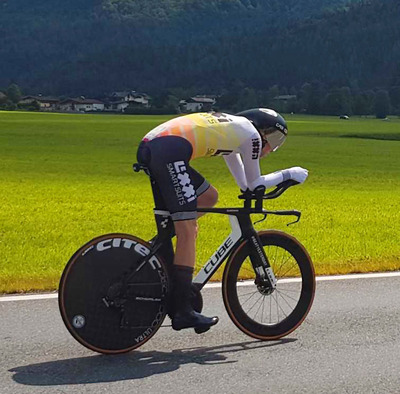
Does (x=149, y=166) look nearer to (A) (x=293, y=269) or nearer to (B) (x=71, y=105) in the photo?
(A) (x=293, y=269)

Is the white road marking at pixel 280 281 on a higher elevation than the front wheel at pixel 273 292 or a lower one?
lower

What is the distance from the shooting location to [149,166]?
4.77m

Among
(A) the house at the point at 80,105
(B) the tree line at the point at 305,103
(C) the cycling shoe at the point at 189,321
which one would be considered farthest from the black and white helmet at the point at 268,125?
(A) the house at the point at 80,105

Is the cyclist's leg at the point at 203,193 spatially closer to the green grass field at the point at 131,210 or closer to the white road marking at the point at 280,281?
the white road marking at the point at 280,281

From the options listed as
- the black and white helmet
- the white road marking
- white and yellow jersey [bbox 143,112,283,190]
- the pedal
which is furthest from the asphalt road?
the black and white helmet

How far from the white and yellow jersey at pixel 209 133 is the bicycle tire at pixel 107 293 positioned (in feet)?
2.39

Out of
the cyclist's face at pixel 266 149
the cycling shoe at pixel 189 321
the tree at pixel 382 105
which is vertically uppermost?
the cyclist's face at pixel 266 149

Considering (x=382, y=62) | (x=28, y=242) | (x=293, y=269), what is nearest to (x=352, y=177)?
(x=28, y=242)

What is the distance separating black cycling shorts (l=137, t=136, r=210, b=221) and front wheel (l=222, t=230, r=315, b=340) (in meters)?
0.58

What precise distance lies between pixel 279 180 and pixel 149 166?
36.1 inches

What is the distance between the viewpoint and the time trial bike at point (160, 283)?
4727 millimetres

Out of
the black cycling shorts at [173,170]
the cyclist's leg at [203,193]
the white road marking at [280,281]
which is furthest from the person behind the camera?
the white road marking at [280,281]

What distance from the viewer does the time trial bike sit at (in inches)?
186

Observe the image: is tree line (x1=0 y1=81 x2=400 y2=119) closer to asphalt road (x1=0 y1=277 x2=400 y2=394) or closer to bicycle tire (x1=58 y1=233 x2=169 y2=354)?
asphalt road (x1=0 y1=277 x2=400 y2=394)
